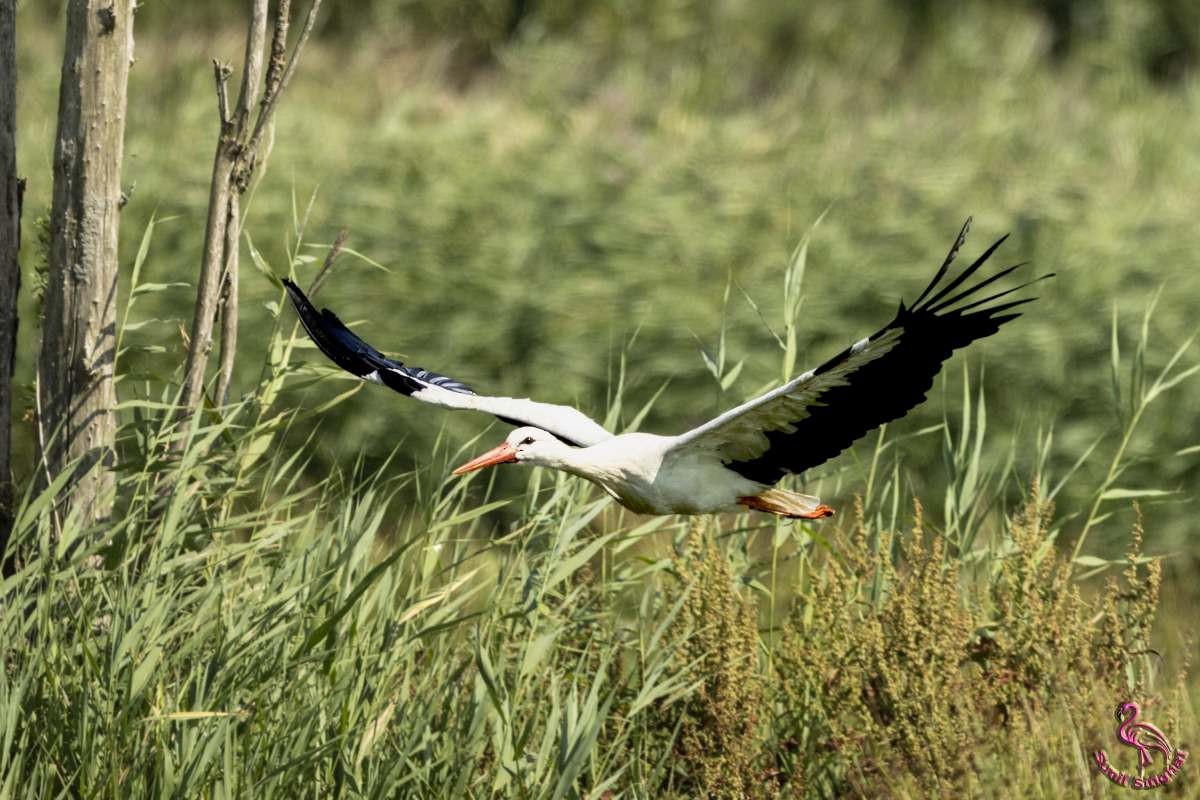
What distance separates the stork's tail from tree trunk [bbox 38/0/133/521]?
1.49 m

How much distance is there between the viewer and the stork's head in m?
3.07

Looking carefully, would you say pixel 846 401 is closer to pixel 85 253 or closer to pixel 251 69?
pixel 251 69

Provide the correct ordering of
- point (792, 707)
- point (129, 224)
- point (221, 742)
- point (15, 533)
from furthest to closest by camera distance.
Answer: point (129, 224)
point (792, 707)
point (15, 533)
point (221, 742)

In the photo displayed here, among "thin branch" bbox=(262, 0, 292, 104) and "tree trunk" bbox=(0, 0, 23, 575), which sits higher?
"thin branch" bbox=(262, 0, 292, 104)

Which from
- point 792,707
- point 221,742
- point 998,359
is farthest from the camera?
point 998,359

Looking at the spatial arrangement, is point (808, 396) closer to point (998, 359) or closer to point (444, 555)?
point (444, 555)

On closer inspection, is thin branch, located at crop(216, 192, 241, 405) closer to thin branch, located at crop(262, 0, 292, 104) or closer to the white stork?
thin branch, located at crop(262, 0, 292, 104)

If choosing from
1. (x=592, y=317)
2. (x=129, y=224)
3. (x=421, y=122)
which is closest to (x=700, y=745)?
(x=592, y=317)

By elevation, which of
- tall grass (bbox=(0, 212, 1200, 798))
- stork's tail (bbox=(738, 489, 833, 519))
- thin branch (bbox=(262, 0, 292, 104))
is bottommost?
tall grass (bbox=(0, 212, 1200, 798))

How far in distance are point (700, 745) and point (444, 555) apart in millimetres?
1410

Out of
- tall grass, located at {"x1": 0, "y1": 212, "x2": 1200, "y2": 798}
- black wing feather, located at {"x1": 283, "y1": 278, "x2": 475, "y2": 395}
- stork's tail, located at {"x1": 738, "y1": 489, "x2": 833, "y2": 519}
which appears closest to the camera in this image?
stork's tail, located at {"x1": 738, "y1": 489, "x2": 833, "y2": 519}

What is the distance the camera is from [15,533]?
3.46 metres

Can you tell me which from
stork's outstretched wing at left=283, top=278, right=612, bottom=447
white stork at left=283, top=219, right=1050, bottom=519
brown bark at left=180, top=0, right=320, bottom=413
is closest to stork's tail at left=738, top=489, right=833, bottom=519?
white stork at left=283, top=219, right=1050, bottom=519

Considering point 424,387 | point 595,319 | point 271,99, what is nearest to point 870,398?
point 424,387
